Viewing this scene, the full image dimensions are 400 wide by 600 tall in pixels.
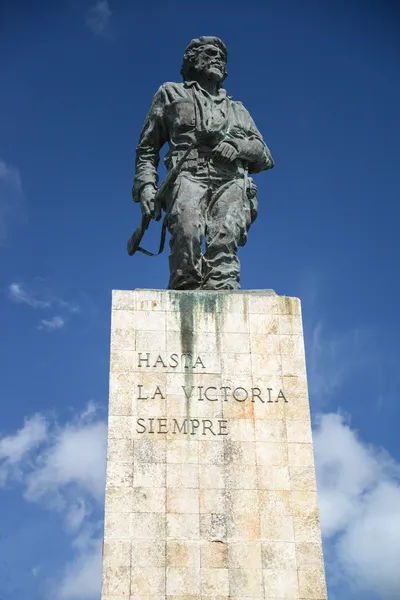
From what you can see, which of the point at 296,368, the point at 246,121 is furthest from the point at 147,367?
the point at 246,121

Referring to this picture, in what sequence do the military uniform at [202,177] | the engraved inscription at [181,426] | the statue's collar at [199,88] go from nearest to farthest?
the engraved inscription at [181,426] < the military uniform at [202,177] < the statue's collar at [199,88]

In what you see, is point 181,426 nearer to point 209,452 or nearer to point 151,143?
point 209,452

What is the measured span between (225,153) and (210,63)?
6.51ft

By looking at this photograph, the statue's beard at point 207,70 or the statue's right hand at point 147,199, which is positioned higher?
the statue's beard at point 207,70

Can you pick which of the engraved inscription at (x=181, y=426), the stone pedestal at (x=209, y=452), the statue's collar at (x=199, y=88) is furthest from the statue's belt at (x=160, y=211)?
the engraved inscription at (x=181, y=426)

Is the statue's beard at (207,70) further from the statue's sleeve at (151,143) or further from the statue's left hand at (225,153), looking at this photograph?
the statue's left hand at (225,153)

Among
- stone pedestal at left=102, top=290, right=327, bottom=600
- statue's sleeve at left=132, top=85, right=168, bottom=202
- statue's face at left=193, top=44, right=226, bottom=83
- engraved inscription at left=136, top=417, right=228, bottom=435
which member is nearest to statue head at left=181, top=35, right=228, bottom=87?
statue's face at left=193, top=44, right=226, bottom=83

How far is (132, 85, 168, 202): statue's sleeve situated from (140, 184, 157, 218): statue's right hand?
0.60 ft

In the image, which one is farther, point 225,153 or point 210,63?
point 210,63

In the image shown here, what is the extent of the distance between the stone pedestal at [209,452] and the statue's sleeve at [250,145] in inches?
121

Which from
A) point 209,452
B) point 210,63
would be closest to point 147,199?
point 210,63

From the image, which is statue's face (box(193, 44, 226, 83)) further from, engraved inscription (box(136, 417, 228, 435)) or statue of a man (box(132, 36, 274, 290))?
engraved inscription (box(136, 417, 228, 435))

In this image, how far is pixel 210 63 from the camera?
15.4 meters

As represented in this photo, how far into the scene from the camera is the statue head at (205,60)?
15.4 m
